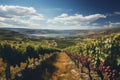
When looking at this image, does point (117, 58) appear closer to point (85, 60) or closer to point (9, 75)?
point (85, 60)

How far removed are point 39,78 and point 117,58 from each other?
22560 millimetres

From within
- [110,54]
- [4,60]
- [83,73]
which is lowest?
[83,73]

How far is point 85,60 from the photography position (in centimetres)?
6488

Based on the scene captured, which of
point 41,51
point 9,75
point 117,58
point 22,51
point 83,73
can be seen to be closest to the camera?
point 117,58

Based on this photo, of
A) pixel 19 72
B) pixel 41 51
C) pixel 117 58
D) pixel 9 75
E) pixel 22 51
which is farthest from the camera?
pixel 41 51

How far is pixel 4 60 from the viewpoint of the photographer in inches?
2675

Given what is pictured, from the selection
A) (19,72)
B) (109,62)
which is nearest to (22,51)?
(19,72)

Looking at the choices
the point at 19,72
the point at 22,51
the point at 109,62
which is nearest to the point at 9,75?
the point at 19,72

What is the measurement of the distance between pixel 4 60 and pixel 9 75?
30.4 feet

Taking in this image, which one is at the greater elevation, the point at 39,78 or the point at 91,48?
the point at 91,48

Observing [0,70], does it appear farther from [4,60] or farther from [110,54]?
[110,54]

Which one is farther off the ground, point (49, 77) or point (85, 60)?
point (85, 60)

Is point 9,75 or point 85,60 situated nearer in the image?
point 9,75

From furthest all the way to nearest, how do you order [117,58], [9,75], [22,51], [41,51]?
1. [41,51]
2. [22,51]
3. [9,75]
4. [117,58]
